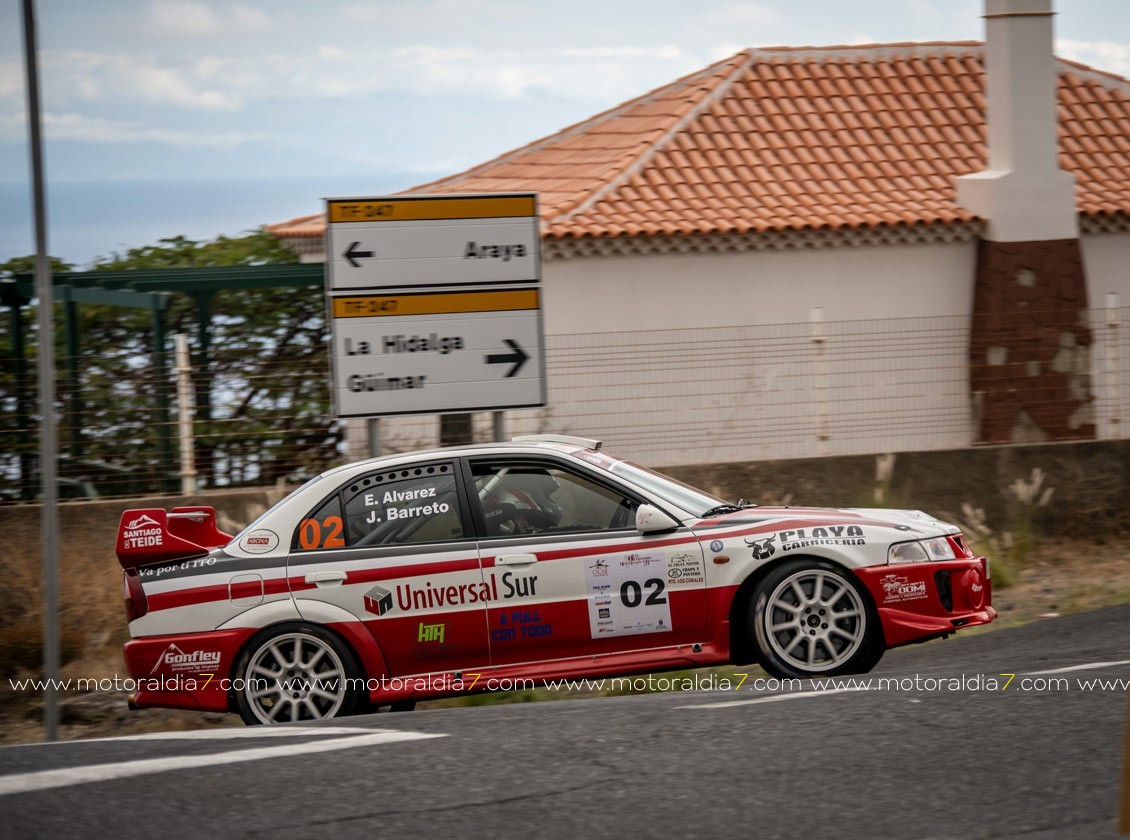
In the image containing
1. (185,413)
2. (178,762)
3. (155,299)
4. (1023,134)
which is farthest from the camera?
(1023,134)

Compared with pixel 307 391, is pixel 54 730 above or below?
below

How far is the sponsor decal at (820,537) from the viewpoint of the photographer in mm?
7730

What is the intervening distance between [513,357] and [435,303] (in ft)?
2.47

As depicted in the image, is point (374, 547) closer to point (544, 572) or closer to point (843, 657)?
point (544, 572)

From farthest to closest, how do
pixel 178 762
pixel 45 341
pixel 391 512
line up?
pixel 45 341
pixel 391 512
pixel 178 762

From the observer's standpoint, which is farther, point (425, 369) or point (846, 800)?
point (425, 369)

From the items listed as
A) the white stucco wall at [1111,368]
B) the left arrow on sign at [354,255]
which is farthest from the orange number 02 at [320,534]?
the white stucco wall at [1111,368]

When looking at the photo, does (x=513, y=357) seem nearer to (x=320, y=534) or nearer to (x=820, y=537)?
(x=320, y=534)

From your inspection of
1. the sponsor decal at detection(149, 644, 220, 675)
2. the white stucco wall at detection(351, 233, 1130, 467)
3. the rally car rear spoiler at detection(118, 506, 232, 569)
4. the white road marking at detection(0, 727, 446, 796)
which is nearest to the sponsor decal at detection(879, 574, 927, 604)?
the white road marking at detection(0, 727, 446, 796)

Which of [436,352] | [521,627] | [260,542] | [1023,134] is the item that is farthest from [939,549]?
[1023,134]

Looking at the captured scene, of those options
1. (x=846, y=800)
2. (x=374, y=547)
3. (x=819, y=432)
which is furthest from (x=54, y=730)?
(x=819, y=432)

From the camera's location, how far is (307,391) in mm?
13188

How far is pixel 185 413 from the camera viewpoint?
12656 millimetres

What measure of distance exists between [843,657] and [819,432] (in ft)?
20.3
